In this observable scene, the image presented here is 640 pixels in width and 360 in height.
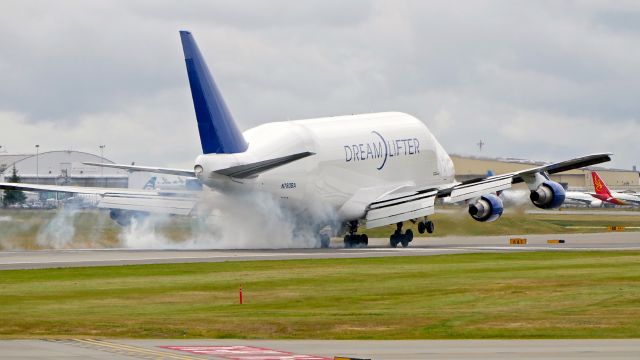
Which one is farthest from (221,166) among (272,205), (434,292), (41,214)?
(434,292)

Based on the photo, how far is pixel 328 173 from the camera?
226ft

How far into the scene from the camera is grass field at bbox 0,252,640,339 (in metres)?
30.7

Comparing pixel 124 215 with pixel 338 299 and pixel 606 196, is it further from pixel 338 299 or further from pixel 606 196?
pixel 606 196

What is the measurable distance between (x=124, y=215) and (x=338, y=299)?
32.2 metres

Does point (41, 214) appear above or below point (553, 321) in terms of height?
above

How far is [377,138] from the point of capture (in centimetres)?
7200

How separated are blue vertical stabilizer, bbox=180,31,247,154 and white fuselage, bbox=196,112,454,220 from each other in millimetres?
646

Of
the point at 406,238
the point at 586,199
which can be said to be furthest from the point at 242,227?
the point at 586,199

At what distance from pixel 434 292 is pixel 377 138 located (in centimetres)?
3130

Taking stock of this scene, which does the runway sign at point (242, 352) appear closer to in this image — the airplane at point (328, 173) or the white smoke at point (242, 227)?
the airplane at point (328, 173)

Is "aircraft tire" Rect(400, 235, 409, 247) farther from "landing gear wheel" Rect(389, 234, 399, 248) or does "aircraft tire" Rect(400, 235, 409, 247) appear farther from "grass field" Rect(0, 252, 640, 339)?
"grass field" Rect(0, 252, 640, 339)

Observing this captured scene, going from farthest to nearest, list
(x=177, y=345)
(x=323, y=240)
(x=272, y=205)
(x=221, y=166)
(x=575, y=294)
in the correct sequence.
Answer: (x=323, y=240) → (x=272, y=205) → (x=221, y=166) → (x=575, y=294) → (x=177, y=345)

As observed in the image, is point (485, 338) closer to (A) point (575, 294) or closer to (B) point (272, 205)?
(A) point (575, 294)

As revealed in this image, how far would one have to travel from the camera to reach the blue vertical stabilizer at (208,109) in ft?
197
